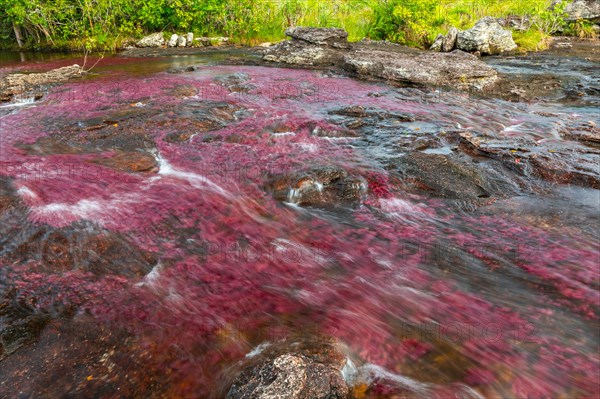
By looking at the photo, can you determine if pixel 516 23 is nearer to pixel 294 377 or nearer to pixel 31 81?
pixel 31 81

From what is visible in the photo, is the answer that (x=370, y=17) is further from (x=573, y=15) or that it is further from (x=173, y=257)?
(x=173, y=257)

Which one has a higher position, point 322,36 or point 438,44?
point 322,36

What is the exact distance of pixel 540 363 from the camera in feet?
10.1

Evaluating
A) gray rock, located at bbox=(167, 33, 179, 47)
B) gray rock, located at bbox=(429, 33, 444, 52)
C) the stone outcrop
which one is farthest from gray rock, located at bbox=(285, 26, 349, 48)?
gray rock, located at bbox=(167, 33, 179, 47)

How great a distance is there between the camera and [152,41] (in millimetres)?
23000

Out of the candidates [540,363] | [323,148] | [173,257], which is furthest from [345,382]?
[323,148]

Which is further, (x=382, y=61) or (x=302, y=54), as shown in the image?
(x=302, y=54)

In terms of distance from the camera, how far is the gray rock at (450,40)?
19156 millimetres

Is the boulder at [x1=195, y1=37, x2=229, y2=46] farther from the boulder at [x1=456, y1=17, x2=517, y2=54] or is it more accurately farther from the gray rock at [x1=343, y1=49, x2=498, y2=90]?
the boulder at [x1=456, y1=17, x2=517, y2=54]

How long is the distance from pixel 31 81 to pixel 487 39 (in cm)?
1947

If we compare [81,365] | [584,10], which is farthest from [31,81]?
[584,10]

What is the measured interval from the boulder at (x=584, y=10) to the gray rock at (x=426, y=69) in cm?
1296

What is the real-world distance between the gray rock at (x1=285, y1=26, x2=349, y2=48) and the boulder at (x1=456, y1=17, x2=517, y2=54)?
19.7ft

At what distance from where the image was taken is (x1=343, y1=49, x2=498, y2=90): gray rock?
1284 centimetres
